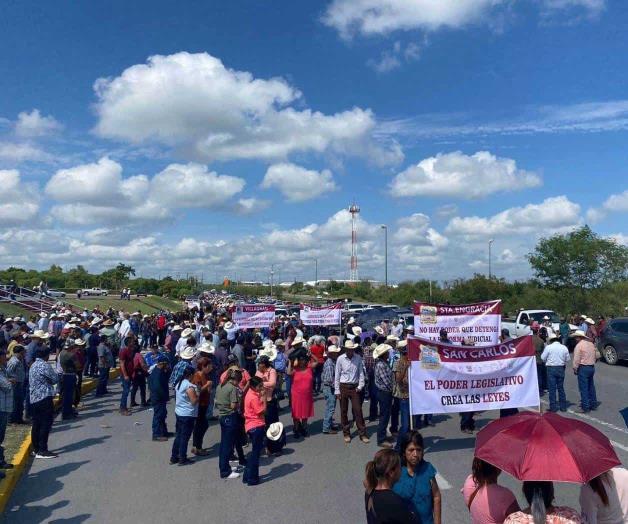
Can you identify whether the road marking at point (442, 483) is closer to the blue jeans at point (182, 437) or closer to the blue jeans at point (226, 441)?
the blue jeans at point (226, 441)

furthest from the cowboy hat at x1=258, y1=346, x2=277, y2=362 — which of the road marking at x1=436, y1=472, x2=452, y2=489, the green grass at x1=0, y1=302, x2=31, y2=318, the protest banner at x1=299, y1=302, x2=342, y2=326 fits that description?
the green grass at x1=0, y1=302, x2=31, y2=318

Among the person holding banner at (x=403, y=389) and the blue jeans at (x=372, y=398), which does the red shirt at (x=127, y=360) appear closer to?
the blue jeans at (x=372, y=398)

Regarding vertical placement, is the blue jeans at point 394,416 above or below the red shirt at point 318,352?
below

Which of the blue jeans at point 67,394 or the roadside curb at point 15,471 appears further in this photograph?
the blue jeans at point 67,394

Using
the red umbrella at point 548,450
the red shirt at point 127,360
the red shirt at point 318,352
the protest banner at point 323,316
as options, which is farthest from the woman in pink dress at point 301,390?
the protest banner at point 323,316

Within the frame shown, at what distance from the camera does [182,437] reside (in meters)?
8.70

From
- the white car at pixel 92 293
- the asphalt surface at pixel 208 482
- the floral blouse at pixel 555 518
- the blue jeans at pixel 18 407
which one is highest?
the white car at pixel 92 293

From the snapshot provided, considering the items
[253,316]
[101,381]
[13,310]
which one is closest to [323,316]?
[253,316]

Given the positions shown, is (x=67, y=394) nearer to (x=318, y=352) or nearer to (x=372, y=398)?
(x=318, y=352)

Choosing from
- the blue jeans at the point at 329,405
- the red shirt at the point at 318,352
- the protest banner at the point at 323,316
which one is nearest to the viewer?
the blue jeans at the point at 329,405

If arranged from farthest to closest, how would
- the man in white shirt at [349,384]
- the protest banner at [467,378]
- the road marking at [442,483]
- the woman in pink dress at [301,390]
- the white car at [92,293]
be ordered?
the white car at [92,293] → the woman in pink dress at [301,390] → the man in white shirt at [349,384] → the protest banner at [467,378] → the road marking at [442,483]

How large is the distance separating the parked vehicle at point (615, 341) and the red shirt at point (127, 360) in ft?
50.9

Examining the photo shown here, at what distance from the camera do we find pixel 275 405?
33.0 ft

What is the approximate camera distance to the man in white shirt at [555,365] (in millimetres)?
11641
